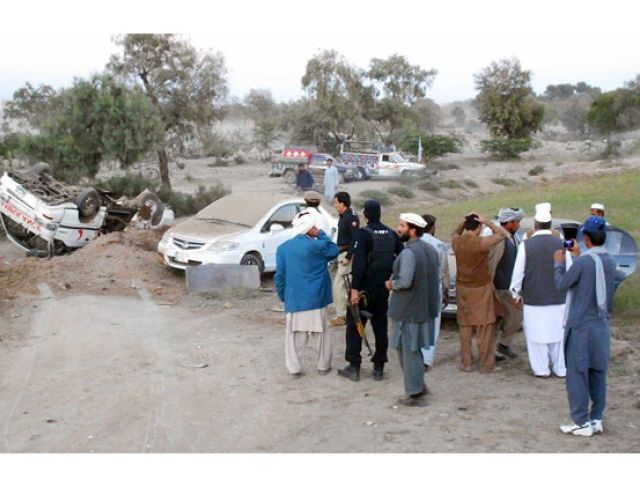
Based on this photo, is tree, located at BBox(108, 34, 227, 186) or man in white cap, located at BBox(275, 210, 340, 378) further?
tree, located at BBox(108, 34, 227, 186)

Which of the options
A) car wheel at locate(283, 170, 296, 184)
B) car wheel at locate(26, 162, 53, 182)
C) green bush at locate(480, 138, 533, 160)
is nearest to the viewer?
car wheel at locate(26, 162, 53, 182)

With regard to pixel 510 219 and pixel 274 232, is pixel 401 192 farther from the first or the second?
pixel 510 219

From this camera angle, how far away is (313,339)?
801 centimetres

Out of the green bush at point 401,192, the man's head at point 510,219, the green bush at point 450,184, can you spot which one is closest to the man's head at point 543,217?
A: the man's head at point 510,219

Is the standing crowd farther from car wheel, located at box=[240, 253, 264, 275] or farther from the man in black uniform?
car wheel, located at box=[240, 253, 264, 275]

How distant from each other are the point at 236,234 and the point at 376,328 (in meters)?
5.54

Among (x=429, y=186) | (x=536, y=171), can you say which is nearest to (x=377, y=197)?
(x=429, y=186)

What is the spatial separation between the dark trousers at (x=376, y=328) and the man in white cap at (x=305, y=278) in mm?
289

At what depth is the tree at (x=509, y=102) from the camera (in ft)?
189

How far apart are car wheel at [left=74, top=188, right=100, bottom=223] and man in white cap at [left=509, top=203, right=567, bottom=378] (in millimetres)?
10036

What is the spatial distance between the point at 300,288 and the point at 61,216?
354 inches

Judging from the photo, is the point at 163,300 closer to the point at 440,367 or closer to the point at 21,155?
the point at 440,367

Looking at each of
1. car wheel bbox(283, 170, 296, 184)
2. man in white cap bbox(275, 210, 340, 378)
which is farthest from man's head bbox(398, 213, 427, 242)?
car wheel bbox(283, 170, 296, 184)

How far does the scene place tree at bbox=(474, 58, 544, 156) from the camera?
189 feet
